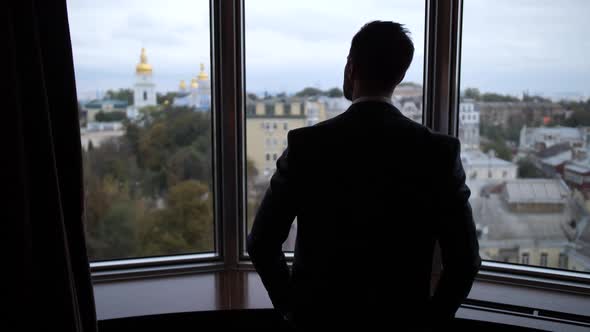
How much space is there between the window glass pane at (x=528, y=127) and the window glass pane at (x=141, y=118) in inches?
44.5

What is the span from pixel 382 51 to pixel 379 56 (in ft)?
0.04

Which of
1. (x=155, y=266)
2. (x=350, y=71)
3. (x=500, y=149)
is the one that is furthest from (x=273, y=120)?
(x=350, y=71)

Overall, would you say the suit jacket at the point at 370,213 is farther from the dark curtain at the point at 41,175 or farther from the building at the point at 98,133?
the building at the point at 98,133

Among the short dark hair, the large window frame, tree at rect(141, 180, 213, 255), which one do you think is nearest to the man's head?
the short dark hair

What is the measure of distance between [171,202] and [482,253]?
135 centimetres

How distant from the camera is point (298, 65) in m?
2.23

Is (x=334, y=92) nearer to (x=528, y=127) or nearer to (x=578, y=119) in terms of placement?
(x=528, y=127)

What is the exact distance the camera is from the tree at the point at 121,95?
218 cm

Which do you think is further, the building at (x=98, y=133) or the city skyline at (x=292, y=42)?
the building at (x=98, y=133)

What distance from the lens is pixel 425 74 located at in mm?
2133

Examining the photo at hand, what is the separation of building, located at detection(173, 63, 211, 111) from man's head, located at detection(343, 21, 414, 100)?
115 cm

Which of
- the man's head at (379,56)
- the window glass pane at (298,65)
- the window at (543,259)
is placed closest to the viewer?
the man's head at (379,56)

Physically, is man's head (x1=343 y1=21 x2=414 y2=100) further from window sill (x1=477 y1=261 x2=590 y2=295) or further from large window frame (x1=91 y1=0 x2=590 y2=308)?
window sill (x1=477 y1=261 x2=590 y2=295)

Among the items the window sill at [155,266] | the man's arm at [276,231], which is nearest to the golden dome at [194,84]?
the window sill at [155,266]
